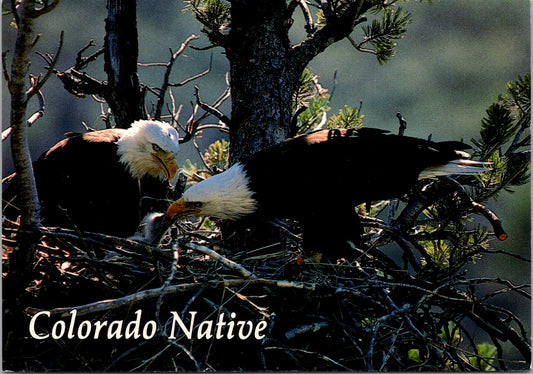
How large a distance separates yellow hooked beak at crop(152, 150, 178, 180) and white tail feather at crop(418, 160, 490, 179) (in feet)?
3.49

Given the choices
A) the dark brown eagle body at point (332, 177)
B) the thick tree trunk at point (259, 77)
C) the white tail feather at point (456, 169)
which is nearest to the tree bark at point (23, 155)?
the dark brown eagle body at point (332, 177)

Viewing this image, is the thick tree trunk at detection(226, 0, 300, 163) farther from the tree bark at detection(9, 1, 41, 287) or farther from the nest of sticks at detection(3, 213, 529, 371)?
the tree bark at detection(9, 1, 41, 287)

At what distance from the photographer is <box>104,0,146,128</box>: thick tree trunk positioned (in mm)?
2988

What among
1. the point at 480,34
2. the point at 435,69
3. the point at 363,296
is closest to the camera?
the point at 363,296

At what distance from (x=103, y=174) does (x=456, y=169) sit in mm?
1515

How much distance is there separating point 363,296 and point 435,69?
4.14m

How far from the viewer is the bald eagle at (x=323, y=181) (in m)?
2.79

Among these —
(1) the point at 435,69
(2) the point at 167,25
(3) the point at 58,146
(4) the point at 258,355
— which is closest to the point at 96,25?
(2) the point at 167,25

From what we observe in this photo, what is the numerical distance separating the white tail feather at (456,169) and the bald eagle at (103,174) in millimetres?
1097

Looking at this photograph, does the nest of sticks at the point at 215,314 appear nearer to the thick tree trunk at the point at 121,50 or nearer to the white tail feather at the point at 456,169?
the white tail feather at the point at 456,169

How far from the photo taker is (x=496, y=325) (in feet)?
8.40

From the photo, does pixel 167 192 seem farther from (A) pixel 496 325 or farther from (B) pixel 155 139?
(A) pixel 496 325

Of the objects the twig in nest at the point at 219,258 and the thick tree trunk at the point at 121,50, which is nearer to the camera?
the twig in nest at the point at 219,258

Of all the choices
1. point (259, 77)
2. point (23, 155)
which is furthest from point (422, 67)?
point (23, 155)
